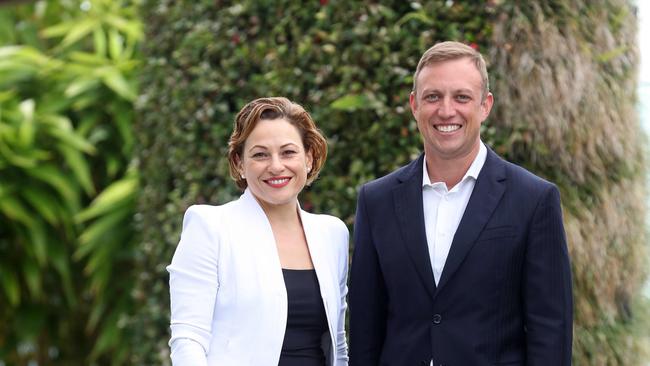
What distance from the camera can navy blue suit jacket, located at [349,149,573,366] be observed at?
2990 mm

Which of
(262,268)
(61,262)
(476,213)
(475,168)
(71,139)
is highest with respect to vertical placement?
(71,139)

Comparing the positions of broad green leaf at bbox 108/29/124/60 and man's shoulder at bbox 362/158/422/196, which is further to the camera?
broad green leaf at bbox 108/29/124/60

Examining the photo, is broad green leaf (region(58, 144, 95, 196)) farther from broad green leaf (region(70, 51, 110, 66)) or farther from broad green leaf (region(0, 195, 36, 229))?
broad green leaf (region(70, 51, 110, 66))

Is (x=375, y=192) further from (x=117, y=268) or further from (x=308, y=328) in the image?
(x=117, y=268)

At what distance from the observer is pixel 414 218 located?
3.14m

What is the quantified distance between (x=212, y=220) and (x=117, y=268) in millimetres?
3854

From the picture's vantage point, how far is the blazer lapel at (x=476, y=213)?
3.03m

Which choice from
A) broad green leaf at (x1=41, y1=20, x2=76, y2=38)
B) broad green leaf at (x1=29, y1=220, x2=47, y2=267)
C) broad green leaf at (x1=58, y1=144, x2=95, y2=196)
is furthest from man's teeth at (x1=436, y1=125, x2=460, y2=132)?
broad green leaf at (x1=41, y1=20, x2=76, y2=38)

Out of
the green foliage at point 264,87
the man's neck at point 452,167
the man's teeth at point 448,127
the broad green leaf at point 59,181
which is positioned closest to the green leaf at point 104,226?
the broad green leaf at point 59,181

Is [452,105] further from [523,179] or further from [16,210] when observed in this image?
[16,210]

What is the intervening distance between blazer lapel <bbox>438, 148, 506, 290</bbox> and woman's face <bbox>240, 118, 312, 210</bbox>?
49cm

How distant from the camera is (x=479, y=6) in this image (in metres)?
4.21

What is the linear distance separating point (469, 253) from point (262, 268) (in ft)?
1.91

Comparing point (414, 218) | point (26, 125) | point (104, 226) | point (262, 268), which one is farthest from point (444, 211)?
point (26, 125)
